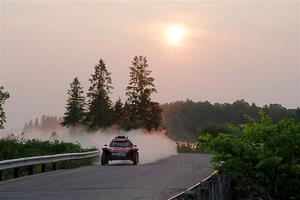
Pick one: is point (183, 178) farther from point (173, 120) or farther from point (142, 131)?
point (173, 120)

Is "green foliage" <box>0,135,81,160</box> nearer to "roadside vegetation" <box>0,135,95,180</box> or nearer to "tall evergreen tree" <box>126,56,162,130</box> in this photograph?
"roadside vegetation" <box>0,135,95,180</box>

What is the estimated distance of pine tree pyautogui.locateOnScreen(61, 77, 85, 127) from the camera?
350 ft

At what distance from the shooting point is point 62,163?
31766 millimetres

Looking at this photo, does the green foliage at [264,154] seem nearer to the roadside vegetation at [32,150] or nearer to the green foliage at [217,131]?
the green foliage at [217,131]

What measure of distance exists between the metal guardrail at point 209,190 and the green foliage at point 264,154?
0.53 meters

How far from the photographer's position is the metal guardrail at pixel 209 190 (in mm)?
11089

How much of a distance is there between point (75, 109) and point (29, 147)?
71.8 meters

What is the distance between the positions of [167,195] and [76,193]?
8.31 ft

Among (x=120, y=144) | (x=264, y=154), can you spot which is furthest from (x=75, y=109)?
(x=264, y=154)

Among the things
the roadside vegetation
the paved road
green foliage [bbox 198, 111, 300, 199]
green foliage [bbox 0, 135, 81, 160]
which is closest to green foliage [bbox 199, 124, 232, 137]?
green foliage [bbox 198, 111, 300, 199]

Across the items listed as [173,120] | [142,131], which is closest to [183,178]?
[142,131]

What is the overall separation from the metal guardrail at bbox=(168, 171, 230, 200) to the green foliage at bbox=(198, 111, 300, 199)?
0.53 meters

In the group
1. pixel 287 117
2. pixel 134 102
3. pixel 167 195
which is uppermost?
pixel 134 102

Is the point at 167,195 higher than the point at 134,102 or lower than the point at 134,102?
lower
